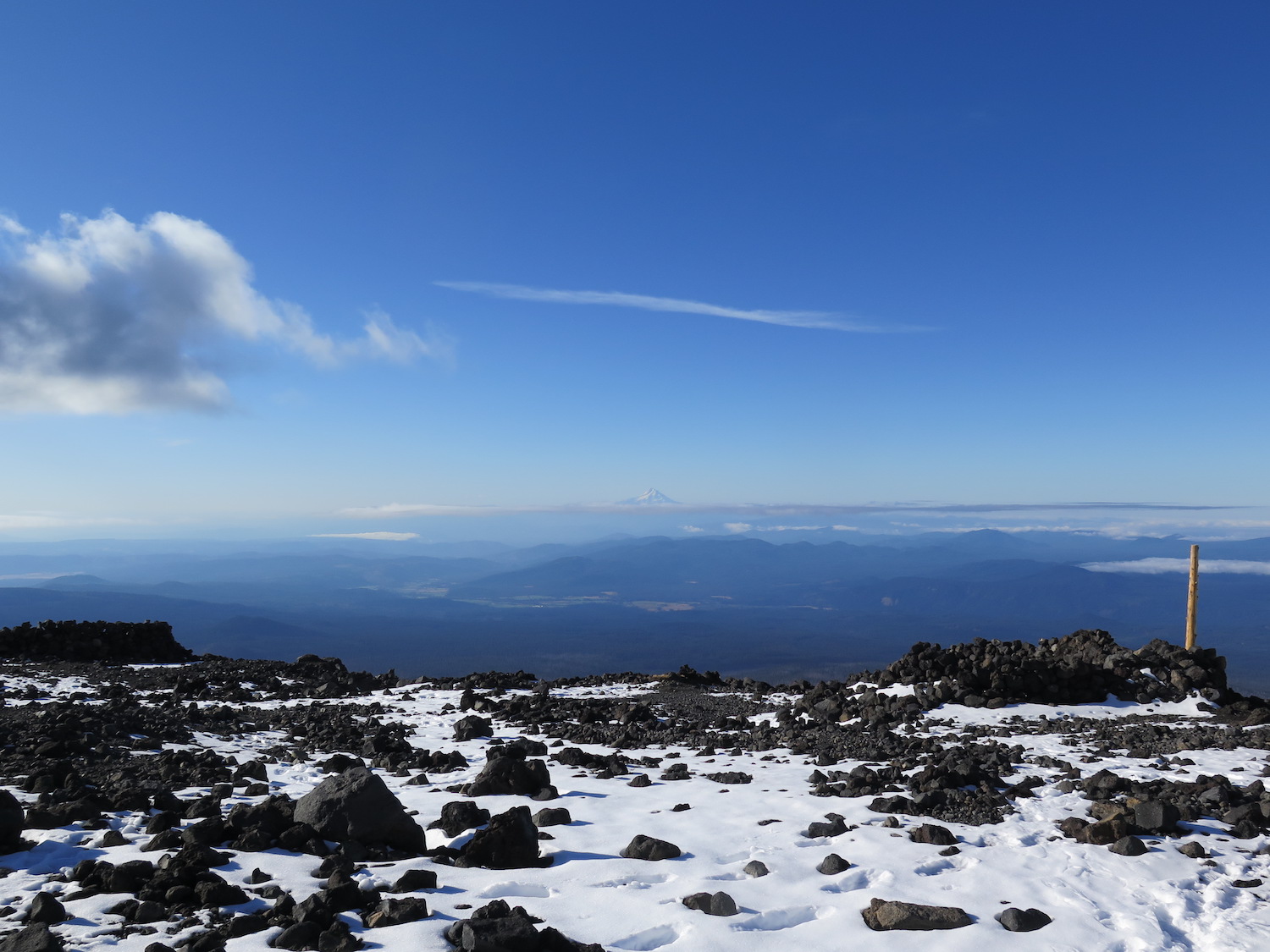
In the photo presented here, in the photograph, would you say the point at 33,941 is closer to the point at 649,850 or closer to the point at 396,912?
the point at 396,912

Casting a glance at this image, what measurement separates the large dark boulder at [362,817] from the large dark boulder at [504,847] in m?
0.69

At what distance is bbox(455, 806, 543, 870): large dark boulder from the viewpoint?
291 inches

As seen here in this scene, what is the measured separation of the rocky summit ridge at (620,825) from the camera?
19.6ft

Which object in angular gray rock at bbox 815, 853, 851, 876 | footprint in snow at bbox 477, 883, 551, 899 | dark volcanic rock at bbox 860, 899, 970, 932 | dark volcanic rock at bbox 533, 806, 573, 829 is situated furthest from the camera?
dark volcanic rock at bbox 533, 806, 573, 829

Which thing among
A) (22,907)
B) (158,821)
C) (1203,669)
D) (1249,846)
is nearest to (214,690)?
(158,821)

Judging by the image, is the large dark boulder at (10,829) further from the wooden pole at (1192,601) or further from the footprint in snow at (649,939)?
the wooden pole at (1192,601)

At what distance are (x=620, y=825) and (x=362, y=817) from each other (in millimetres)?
3079

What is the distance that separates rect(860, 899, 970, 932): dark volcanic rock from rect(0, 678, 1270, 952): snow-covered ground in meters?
0.08

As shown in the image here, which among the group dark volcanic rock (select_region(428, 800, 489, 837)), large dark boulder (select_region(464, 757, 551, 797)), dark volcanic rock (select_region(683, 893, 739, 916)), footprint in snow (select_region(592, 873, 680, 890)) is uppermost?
dark volcanic rock (select_region(683, 893, 739, 916))

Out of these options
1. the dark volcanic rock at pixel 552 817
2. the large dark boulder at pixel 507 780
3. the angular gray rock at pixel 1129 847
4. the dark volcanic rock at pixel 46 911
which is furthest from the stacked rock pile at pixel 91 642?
the angular gray rock at pixel 1129 847

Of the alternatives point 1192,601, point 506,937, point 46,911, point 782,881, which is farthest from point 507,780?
point 1192,601

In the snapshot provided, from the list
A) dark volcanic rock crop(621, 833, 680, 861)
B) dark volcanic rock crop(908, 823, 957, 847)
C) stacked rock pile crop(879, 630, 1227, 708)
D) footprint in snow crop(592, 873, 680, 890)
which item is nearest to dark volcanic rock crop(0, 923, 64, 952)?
footprint in snow crop(592, 873, 680, 890)

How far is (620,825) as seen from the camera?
9.06 m

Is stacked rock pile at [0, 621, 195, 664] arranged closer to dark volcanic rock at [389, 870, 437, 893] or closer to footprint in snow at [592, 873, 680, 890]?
dark volcanic rock at [389, 870, 437, 893]
